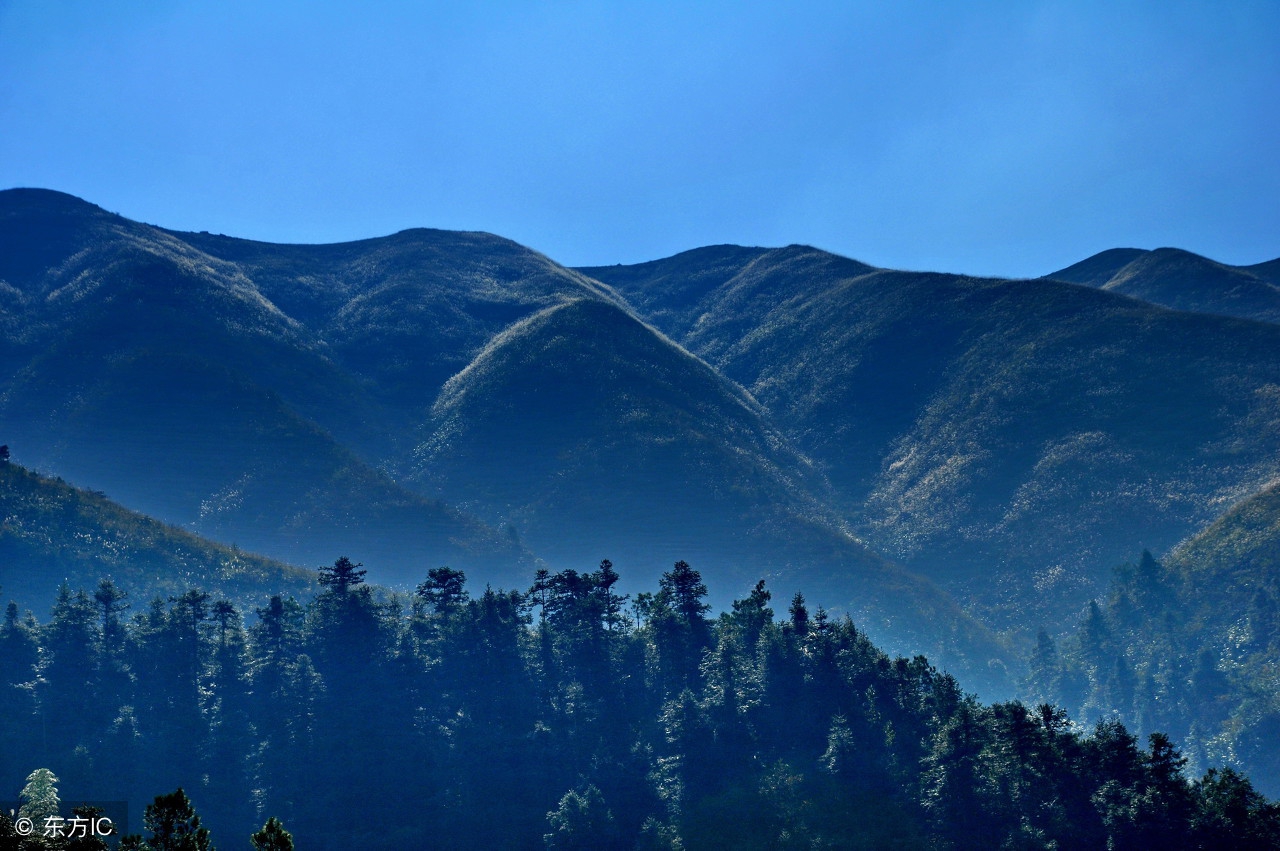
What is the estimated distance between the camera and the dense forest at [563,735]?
81.1 meters

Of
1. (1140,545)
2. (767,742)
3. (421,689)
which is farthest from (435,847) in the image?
(1140,545)

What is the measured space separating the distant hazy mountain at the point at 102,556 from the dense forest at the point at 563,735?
35264mm

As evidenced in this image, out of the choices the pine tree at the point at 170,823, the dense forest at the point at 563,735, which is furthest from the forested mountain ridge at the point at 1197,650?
the pine tree at the point at 170,823

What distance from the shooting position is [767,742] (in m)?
93.4

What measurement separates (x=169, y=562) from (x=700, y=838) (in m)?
93.7

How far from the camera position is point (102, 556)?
477ft

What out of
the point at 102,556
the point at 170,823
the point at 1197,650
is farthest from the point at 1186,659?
the point at 170,823

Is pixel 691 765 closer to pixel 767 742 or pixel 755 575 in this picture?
pixel 767 742

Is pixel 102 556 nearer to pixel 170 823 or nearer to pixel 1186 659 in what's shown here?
pixel 170 823

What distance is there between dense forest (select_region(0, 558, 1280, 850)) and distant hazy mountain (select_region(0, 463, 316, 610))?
1388 inches

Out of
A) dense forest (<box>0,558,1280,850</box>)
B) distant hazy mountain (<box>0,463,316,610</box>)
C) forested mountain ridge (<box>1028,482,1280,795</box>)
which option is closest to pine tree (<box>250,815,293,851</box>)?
dense forest (<box>0,558,1280,850</box>)

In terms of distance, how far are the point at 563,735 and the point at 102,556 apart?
7776 centimetres

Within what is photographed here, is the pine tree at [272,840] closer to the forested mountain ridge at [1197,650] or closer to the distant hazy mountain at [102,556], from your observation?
the distant hazy mountain at [102,556]

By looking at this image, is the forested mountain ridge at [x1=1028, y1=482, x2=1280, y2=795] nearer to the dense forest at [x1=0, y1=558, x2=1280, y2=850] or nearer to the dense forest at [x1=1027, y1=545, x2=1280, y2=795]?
the dense forest at [x1=1027, y1=545, x2=1280, y2=795]
